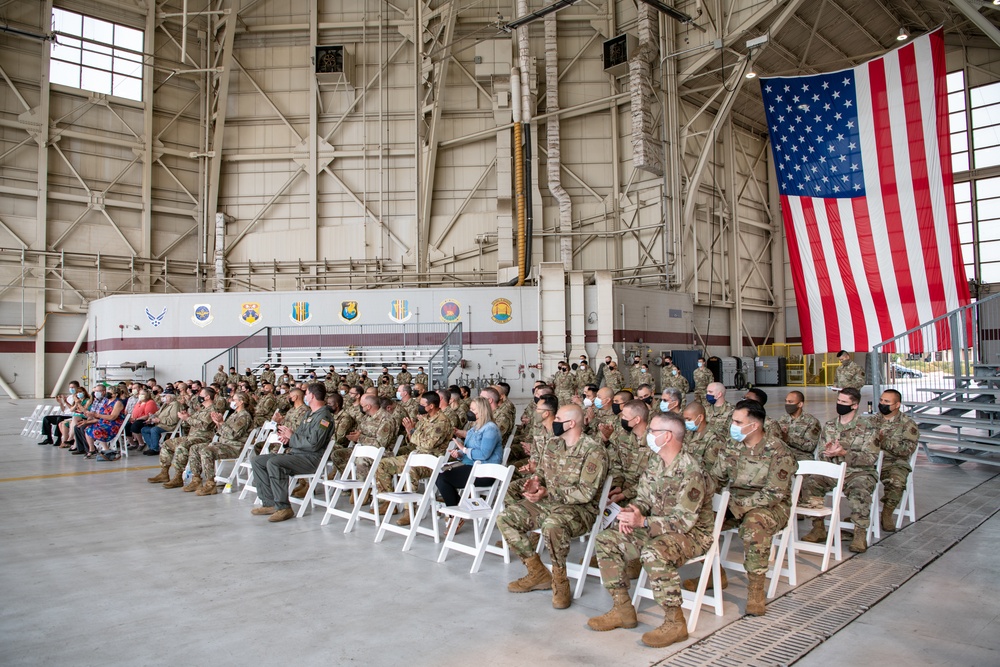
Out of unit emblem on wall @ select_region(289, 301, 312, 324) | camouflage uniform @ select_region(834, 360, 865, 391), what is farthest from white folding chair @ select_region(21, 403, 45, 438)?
camouflage uniform @ select_region(834, 360, 865, 391)

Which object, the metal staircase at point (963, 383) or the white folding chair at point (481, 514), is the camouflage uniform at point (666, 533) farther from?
the metal staircase at point (963, 383)

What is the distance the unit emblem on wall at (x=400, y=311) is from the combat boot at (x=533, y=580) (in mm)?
17778

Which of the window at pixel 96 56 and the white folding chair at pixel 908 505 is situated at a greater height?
the window at pixel 96 56

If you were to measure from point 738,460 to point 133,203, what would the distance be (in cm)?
2896

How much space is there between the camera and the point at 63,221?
26219 millimetres

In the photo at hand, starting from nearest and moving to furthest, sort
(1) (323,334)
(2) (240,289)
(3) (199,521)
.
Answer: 1. (3) (199,521)
2. (1) (323,334)
3. (2) (240,289)

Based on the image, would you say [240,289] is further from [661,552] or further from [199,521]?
[661,552]

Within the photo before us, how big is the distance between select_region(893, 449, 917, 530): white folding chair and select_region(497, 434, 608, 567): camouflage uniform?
3430mm

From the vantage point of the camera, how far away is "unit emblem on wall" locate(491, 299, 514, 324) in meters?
21.9

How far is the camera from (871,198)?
43.0ft

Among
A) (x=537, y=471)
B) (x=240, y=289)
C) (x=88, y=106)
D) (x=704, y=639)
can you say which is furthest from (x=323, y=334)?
(x=704, y=639)

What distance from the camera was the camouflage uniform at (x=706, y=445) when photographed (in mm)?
5426

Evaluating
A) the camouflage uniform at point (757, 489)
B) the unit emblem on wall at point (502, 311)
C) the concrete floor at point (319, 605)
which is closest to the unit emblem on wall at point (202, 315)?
the unit emblem on wall at point (502, 311)

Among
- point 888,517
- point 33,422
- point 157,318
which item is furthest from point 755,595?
point 157,318
